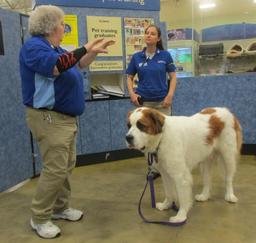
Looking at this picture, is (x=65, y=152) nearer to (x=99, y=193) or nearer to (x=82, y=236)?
(x=82, y=236)

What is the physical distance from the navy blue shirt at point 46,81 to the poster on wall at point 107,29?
2203 mm

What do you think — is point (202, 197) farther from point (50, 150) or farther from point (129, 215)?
point (50, 150)

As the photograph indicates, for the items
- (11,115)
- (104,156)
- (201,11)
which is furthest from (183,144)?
(201,11)

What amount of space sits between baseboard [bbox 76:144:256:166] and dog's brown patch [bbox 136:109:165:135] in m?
2.43

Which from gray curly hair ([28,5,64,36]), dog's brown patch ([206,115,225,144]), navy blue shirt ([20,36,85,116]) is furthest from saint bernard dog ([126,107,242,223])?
gray curly hair ([28,5,64,36])

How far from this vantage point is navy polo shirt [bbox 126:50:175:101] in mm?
3717

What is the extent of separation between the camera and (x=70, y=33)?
461cm

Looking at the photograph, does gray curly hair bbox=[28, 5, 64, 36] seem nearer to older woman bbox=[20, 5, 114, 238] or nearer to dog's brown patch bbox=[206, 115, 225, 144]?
older woman bbox=[20, 5, 114, 238]

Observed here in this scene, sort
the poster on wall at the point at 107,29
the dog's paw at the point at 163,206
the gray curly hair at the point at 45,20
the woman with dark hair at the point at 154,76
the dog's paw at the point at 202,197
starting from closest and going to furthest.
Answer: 1. the gray curly hair at the point at 45,20
2. the dog's paw at the point at 163,206
3. the dog's paw at the point at 202,197
4. the woman with dark hair at the point at 154,76
5. the poster on wall at the point at 107,29

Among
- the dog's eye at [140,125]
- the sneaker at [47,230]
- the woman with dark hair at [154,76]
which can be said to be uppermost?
the woman with dark hair at [154,76]

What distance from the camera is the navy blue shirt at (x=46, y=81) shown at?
2.35 m

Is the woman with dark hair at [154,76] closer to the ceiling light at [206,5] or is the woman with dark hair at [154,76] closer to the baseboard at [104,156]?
the baseboard at [104,156]

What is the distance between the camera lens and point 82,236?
268 centimetres

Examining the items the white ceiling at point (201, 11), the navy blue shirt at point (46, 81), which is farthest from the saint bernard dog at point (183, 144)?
the white ceiling at point (201, 11)
